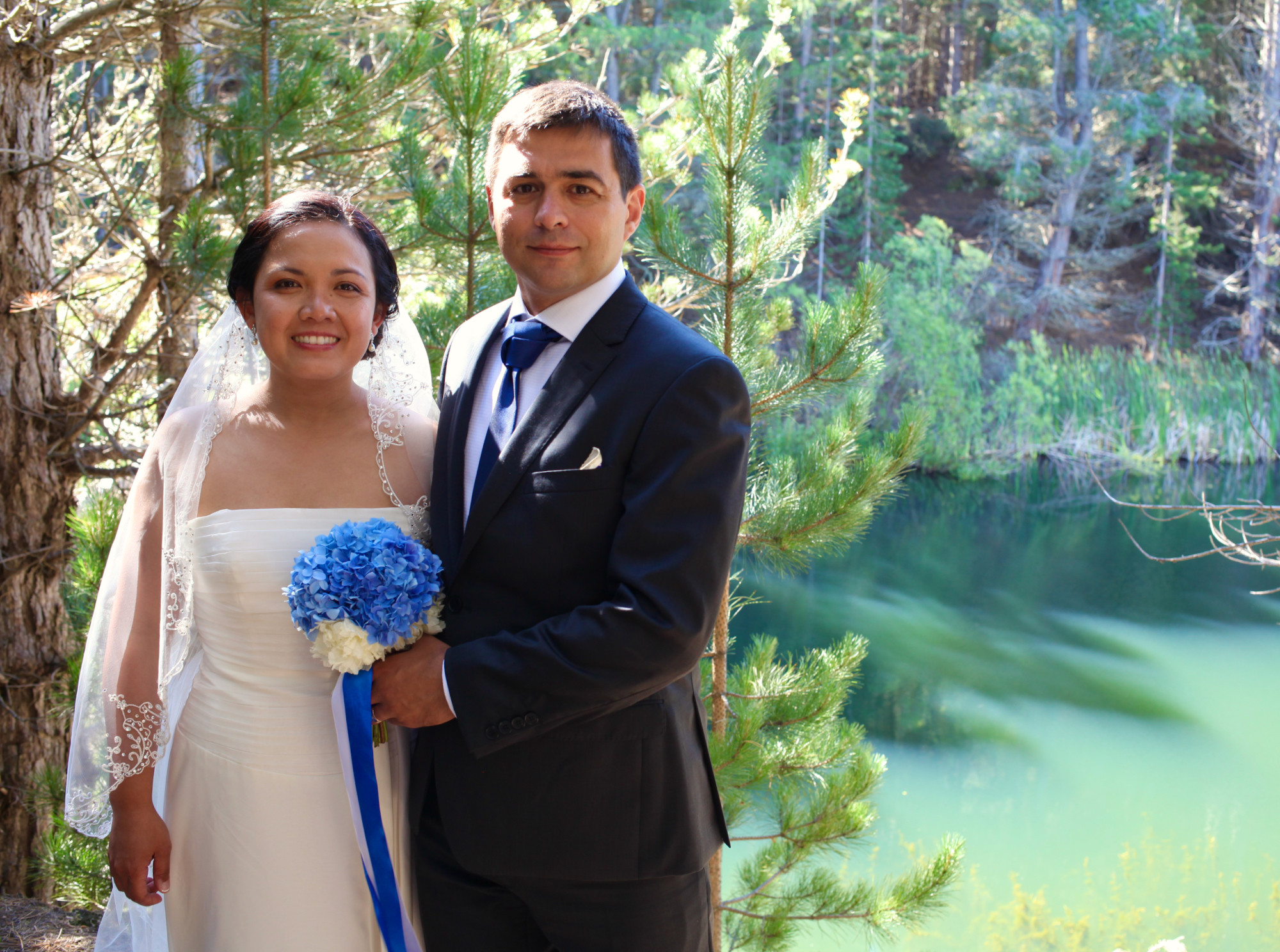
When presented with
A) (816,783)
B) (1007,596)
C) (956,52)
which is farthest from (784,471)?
(956,52)

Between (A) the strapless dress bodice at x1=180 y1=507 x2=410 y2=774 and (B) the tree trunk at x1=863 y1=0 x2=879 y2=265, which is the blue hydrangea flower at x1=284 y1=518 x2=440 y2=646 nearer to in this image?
(A) the strapless dress bodice at x1=180 y1=507 x2=410 y2=774

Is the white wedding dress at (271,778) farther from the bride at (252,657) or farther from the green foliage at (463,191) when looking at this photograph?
the green foliage at (463,191)

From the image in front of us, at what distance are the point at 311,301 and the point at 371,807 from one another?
78cm

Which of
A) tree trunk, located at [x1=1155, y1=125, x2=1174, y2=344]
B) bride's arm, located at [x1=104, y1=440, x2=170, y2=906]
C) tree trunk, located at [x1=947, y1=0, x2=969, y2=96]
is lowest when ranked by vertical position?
bride's arm, located at [x1=104, y1=440, x2=170, y2=906]

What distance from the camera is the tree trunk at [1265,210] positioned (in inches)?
608

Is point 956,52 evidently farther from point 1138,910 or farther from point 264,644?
point 264,644

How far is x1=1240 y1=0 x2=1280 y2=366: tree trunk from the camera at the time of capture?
15.4m

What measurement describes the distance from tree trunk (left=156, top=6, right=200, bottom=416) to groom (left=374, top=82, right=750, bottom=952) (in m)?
1.48

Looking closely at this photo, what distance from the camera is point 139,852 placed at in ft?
5.40

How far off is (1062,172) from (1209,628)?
10.6 meters

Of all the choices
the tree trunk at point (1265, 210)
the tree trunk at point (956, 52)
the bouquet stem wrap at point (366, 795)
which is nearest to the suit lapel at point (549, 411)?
the bouquet stem wrap at point (366, 795)

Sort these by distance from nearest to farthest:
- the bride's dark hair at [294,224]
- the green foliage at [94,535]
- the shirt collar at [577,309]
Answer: the shirt collar at [577,309]
the bride's dark hair at [294,224]
the green foliage at [94,535]

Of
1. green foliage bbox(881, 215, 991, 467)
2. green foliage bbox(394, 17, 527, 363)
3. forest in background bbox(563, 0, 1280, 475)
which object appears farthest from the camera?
forest in background bbox(563, 0, 1280, 475)

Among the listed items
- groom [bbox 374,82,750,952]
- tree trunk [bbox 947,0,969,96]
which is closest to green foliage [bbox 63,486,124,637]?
groom [bbox 374,82,750,952]
